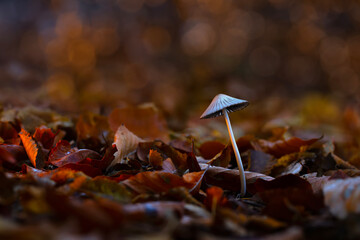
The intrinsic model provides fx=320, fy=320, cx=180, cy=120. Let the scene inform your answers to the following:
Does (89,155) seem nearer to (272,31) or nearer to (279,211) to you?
(279,211)

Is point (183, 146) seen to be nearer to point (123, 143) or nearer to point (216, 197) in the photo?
point (123, 143)

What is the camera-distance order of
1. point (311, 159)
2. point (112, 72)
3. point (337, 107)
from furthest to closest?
point (112, 72) < point (337, 107) < point (311, 159)

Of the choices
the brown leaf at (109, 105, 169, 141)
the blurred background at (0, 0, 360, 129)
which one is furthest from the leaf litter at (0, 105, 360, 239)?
the blurred background at (0, 0, 360, 129)

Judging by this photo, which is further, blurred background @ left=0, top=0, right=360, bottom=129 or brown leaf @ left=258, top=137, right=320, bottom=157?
blurred background @ left=0, top=0, right=360, bottom=129

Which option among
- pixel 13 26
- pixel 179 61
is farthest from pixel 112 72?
pixel 13 26

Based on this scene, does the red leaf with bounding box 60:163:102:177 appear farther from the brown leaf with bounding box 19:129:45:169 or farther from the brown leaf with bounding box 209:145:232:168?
the brown leaf with bounding box 209:145:232:168

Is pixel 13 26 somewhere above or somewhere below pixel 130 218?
above

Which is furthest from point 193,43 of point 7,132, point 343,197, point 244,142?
point 343,197
